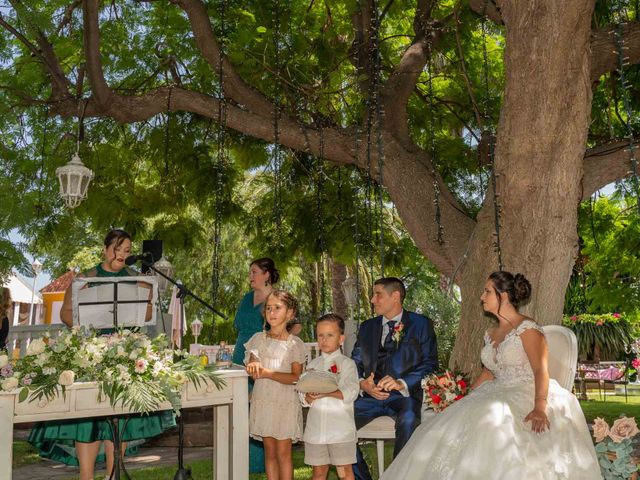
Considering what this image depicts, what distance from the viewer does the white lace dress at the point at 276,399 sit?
5441mm

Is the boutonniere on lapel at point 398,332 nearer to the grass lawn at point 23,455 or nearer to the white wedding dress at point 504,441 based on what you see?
the white wedding dress at point 504,441

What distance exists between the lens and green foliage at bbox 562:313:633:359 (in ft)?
83.3

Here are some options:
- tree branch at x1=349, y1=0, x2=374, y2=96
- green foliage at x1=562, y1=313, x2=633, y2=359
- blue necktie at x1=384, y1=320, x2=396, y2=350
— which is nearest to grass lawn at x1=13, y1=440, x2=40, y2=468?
blue necktie at x1=384, y1=320, x2=396, y2=350

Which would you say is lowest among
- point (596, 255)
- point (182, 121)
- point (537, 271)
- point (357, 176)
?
point (537, 271)

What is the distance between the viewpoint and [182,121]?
11453 millimetres

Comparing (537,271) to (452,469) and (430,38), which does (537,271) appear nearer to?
(452,469)

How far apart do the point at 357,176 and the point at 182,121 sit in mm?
2998

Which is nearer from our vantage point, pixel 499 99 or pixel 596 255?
pixel 499 99

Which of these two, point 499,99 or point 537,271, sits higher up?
point 499,99

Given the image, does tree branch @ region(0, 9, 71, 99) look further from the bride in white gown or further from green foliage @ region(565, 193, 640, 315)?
green foliage @ region(565, 193, 640, 315)

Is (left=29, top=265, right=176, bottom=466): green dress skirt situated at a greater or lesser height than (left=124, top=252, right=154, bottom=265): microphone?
lesser

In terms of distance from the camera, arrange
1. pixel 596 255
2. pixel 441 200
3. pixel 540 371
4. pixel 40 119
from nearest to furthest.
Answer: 1. pixel 540 371
2. pixel 441 200
3. pixel 40 119
4. pixel 596 255

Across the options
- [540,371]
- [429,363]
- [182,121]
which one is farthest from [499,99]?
[540,371]

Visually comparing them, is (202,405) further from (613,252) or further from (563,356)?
(613,252)
